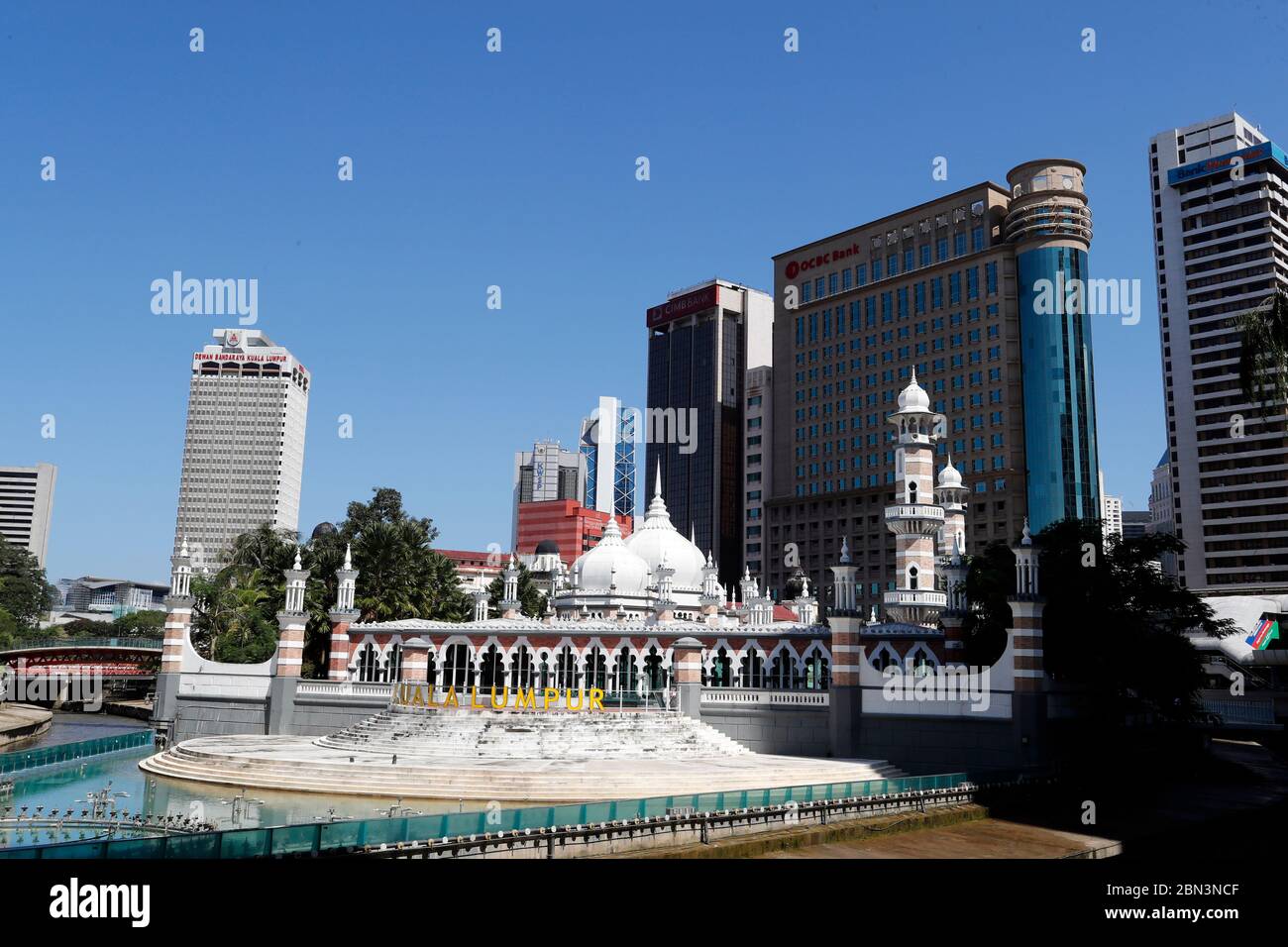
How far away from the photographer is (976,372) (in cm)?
12081

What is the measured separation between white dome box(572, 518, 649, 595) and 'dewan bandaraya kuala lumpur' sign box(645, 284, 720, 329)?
123 metres

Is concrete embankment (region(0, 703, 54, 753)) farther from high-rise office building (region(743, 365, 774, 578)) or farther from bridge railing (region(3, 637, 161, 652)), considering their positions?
high-rise office building (region(743, 365, 774, 578))

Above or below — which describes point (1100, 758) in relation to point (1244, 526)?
below

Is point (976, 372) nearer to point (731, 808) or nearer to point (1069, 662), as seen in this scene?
point (1069, 662)

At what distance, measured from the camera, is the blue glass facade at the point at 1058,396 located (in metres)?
113

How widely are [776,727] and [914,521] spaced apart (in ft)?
66.3

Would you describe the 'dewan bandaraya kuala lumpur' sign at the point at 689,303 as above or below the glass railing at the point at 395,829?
above

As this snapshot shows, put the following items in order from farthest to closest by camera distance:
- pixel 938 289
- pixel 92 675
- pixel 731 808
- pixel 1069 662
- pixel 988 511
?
pixel 938 289, pixel 988 511, pixel 92 675, pixel 1069 662, pixel 731 808

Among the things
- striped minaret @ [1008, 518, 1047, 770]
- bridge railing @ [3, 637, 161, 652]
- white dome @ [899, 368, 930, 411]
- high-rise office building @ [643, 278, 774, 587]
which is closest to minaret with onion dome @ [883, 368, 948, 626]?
white dome @ [899, 368, 930, 411]

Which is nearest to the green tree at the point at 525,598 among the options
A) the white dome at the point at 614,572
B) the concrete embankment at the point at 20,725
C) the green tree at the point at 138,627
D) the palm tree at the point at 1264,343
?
the white dome at the point at 614,572

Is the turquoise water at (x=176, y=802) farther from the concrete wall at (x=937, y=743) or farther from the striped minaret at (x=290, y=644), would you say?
the concrete wall at (x=937, y=743)

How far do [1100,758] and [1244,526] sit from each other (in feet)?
301

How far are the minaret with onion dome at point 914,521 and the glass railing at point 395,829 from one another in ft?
98.3
